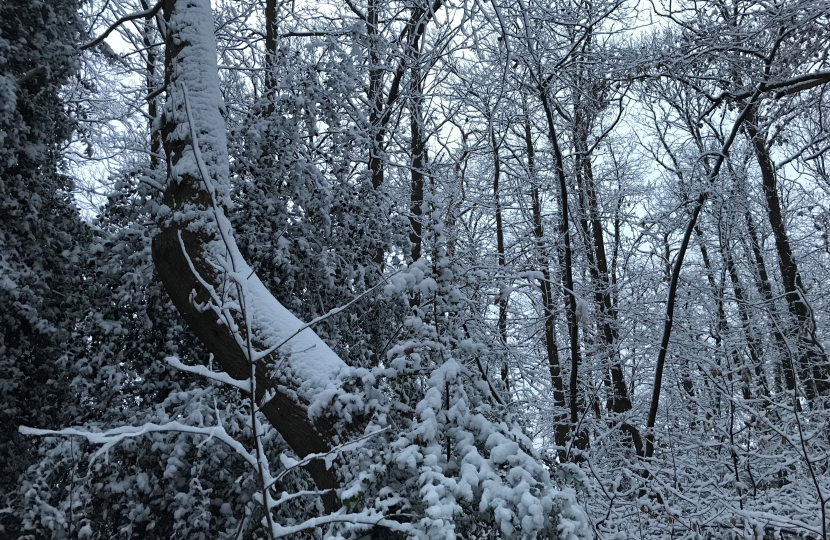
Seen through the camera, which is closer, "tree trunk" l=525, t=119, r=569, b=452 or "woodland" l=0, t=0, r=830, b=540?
"woodland" l=0, t=0, r=830, b=540

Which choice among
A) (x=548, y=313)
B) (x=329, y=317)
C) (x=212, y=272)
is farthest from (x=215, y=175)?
(x=548, y=313)

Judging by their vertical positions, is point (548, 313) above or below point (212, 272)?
below

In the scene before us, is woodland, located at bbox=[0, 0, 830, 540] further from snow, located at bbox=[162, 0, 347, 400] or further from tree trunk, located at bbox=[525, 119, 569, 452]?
tree trunk, located at bbox=[525, 119, 569, 452]

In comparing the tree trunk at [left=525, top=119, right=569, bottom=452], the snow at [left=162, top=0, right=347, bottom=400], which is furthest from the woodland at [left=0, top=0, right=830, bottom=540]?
the tree trunk at [left=525, top=119, right=569, bottom=452]

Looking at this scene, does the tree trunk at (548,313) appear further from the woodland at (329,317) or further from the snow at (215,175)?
the snow at (215,175)

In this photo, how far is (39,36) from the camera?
5.90m

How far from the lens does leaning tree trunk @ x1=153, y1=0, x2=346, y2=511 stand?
2.86 metres

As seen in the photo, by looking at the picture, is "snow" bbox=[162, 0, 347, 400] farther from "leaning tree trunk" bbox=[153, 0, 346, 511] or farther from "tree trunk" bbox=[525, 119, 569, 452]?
"tree trunk" bbox=[525, 119, 569, 452]

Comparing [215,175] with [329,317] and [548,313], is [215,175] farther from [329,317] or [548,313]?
[548,313]

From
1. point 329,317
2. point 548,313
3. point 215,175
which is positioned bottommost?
point 548,313

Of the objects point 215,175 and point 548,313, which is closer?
point 215,175

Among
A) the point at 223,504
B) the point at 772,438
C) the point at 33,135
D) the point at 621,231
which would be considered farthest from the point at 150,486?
the point at 621,231

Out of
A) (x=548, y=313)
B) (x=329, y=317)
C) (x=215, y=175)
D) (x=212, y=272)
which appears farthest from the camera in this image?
(x=548, y=313)

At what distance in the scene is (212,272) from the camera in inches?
126
